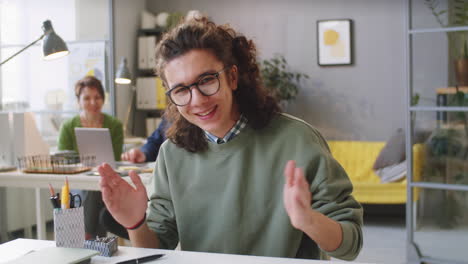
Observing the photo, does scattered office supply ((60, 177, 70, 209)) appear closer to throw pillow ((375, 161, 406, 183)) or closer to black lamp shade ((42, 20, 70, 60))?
black lamp shade ((42, 20, 70, 60))

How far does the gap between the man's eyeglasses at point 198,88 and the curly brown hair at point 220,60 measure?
0.07 m

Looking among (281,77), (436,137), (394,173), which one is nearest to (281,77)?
(281,77)

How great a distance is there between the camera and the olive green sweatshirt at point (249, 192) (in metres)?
1.31

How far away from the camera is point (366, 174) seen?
4949 millimetres

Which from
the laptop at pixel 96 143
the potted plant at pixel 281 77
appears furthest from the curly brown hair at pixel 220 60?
the potted plant at pixel 281 77

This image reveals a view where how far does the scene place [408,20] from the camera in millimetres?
3352

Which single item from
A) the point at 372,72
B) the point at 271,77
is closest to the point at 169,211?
the point at 271,77

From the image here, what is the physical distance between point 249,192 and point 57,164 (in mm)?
2006

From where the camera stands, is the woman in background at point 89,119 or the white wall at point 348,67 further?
the white wall at point 348,67

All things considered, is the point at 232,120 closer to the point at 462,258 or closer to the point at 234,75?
the point at 234,75

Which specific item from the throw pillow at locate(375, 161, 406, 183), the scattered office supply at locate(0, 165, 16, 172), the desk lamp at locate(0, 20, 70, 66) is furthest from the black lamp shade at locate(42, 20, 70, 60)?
the throw pillow at locate(375, 161, 406, 183)

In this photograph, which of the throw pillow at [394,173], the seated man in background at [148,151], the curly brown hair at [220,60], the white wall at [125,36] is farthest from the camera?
the white wall at [125,36]

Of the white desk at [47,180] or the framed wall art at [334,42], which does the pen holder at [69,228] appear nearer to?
the white desk at [47,180]

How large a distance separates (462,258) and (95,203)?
7.76ft
